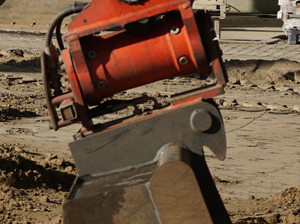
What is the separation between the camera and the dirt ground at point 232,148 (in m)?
4.98

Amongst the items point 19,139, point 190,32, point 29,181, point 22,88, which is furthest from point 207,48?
point 22,88

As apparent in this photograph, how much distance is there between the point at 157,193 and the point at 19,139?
14.2ft

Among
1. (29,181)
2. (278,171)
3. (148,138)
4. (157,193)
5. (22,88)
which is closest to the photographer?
(157,193)

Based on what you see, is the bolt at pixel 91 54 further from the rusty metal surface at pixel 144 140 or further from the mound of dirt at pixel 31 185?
the mound of dirt at pixel 31 185

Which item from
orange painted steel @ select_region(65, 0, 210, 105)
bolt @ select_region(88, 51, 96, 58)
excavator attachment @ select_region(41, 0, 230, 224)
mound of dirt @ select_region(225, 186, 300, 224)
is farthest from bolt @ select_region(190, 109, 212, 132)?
mound of dirt @ select_region(225, 186, 300, 224)

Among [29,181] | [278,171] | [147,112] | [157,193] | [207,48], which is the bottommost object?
[278,171]

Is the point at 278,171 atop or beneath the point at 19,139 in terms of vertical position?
beneath

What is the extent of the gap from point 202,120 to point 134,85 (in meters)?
0.44

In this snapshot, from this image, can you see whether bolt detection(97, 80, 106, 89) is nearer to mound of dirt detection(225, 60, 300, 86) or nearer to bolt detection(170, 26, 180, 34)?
bolt detection(170, 26, 180, 34)

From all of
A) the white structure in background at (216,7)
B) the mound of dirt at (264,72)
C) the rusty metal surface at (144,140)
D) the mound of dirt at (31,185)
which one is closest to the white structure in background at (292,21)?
the white structure in background at (216,7)

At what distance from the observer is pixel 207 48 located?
339 cm

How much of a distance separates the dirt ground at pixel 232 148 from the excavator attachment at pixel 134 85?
1226 mm

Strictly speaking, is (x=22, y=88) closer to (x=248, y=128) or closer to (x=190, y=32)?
(x=248, y=128)

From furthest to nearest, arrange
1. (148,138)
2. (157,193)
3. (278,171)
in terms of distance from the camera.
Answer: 1. (278,171)
2. (148,138)
3. (157,193)
